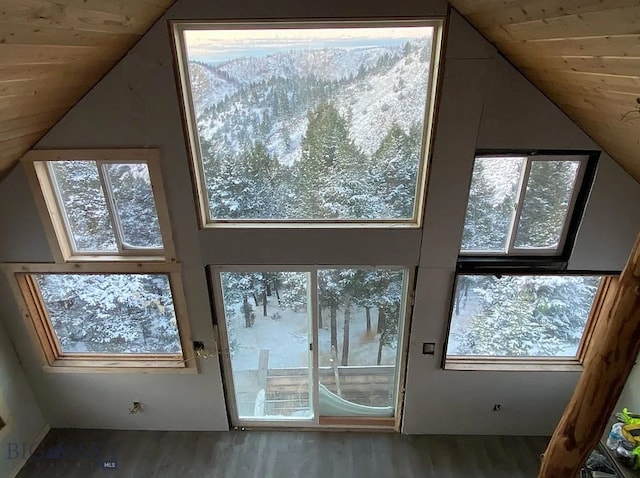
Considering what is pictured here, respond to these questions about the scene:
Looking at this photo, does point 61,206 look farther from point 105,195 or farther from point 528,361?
point 528,361

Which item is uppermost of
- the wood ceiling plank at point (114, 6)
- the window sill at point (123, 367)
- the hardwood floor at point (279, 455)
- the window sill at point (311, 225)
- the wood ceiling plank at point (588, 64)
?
the wood ceiling plank at point (114, 6)

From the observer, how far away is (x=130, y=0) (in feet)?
7.18

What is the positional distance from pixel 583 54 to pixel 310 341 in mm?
2894

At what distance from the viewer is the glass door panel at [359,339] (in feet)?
12.0

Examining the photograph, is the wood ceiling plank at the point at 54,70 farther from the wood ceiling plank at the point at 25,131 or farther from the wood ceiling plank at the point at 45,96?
the wood ceiling plank at the point at 25,131

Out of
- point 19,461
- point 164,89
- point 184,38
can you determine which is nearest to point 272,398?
point 19,461

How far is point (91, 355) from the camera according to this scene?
4.01 metres

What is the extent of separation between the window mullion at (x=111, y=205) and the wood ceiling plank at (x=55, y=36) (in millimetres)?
954

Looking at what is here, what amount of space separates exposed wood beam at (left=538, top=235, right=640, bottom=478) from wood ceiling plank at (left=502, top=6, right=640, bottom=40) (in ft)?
2.88

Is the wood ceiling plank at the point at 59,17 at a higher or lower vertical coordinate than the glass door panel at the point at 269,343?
higher

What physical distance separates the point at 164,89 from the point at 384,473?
350cm

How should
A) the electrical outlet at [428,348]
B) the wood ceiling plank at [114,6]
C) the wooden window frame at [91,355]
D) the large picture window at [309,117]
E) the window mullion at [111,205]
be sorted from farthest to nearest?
1. the electrical outlet at [428,348]
2. the wooden window frame at [91,355]
3. the window mullion at [111,205]
4. the large picture window at [309,117]
5. the wood ceiling plank at [114,6]

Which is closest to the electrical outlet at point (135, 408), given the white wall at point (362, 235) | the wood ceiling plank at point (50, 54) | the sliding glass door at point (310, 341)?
the white wall at point (362, 235)

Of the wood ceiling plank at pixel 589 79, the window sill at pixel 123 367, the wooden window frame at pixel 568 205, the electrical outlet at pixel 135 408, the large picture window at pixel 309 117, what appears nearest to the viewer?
the wood ceiling plank at pixel 589 79
